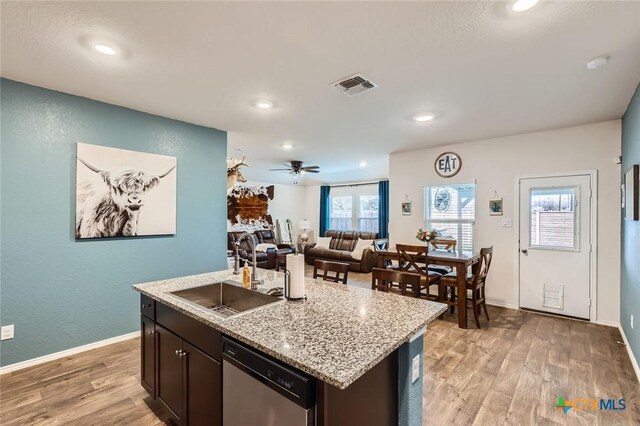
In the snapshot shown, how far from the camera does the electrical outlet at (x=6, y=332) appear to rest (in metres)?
2.53

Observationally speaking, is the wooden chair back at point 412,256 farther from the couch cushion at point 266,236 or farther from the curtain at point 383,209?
the couch cushion at point 266,236

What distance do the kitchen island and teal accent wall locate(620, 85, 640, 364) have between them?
215 cm

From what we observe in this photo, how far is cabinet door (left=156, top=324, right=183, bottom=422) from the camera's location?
1779 mm

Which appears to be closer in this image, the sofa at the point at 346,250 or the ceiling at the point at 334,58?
the ceiling at the point at 334,58

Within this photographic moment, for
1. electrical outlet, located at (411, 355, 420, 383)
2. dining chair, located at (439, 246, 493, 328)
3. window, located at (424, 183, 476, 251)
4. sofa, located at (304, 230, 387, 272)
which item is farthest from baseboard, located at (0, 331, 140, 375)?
window, located at (424, 183, 476, 251)

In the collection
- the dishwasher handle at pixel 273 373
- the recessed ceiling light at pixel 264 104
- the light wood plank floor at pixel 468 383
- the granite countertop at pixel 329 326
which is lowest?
the light wood plank floor at pixel 468 383

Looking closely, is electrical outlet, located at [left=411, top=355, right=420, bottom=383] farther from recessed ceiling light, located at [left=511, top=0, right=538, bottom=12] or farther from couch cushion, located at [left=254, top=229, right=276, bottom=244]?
couch cushion, located at [left=254, top=229, right=276, bottom=244]

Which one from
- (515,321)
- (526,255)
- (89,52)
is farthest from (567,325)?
(89,52)

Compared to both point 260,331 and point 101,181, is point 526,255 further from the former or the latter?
point 101,181

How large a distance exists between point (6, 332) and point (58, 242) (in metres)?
0.81

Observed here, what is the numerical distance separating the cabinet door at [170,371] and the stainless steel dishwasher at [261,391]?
0.50 m

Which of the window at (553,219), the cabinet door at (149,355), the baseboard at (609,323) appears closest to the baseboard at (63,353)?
the cabinet door at (149,355)

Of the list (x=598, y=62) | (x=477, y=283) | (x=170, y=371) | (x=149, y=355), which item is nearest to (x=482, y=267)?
(x=477, y=283)
